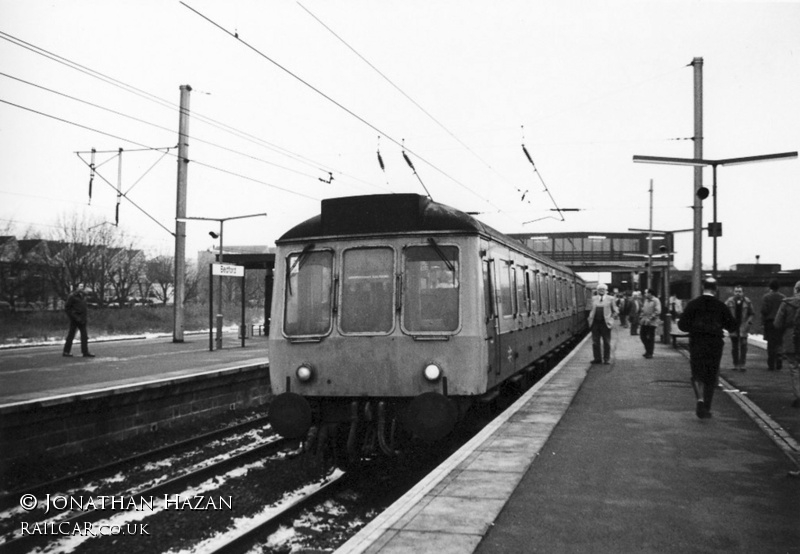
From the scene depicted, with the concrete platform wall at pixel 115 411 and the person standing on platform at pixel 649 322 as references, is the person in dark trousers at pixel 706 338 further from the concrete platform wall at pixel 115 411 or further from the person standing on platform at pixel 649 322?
the concrete platform wall at pixel 115 411

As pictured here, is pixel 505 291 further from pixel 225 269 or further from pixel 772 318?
pixel 225 269

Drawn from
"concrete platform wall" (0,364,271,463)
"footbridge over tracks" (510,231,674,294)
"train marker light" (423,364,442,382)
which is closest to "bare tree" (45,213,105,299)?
"concrete platform wall" (0,364,271,463)

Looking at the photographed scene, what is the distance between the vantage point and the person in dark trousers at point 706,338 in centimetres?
862

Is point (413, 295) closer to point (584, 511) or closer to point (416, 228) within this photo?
point (416, 228)

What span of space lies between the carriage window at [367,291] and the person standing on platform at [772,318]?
8.72 metres

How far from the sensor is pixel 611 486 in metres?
5.58

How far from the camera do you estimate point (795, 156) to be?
1370 cm

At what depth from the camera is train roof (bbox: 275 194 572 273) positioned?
305 inches

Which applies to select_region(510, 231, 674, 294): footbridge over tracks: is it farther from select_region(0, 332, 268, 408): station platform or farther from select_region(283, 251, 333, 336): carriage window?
select_region(283, 251, 333, 336): carriage window

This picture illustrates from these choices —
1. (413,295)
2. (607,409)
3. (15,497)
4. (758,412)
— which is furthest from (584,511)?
(15,497)

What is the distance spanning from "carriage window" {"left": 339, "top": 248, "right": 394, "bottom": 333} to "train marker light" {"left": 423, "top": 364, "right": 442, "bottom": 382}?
65 cm

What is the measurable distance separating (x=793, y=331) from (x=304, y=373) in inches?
238

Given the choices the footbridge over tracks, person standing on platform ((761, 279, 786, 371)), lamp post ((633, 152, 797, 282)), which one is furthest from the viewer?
the footbridge over tracks

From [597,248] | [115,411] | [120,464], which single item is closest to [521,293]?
[120,464]
